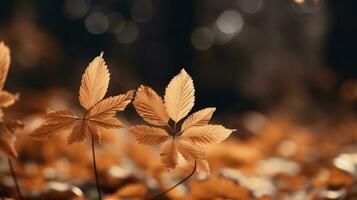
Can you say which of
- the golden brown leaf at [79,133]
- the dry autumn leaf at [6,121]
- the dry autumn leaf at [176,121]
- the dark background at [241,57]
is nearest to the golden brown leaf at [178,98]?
the dry autumn leaf at [176,121]

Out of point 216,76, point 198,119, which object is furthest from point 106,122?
point 216,76

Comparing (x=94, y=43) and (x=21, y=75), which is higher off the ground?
(x=94, y=43)

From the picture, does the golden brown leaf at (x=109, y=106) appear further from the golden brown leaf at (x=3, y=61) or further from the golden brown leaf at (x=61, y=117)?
the golden brown leaf at (x=3, y=61)

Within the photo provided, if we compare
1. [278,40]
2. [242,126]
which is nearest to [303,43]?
[278,40]

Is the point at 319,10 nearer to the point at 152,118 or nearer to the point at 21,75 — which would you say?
the point at 21,75

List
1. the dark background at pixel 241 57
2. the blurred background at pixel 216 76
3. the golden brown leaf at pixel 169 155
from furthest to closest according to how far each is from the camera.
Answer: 1. the dark background at pixel 241 57
2. the blurred background at pixel 216 76
3. the golden brown leaf at pixel 169 155

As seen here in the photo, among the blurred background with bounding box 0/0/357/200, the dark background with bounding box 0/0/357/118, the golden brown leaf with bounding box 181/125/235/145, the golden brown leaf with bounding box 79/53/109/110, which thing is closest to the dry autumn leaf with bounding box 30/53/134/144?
the golden brown leaf with bounding box 79/53/109/110
